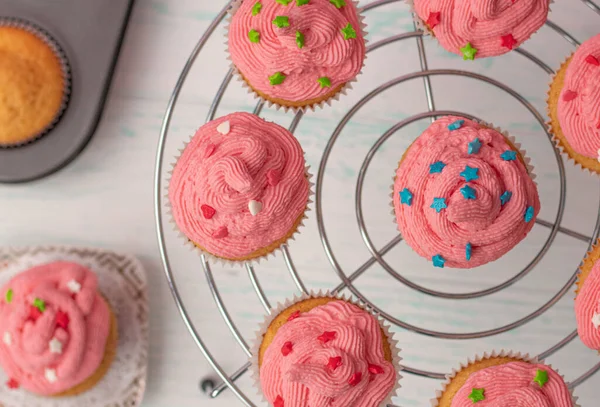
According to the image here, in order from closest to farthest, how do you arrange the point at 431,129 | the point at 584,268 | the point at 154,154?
1. the point at 431,129
2. the point at 584,268
3. the point at 154,154

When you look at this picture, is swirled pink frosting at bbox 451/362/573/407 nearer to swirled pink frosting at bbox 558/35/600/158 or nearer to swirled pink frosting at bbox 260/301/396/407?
swirled pink frosting at bbox 260/301/396/407

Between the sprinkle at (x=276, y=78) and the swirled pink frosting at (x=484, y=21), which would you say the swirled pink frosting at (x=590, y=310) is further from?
the sprinkle at (x=276, y=78)

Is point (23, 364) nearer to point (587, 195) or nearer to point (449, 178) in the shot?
point (449, 178)

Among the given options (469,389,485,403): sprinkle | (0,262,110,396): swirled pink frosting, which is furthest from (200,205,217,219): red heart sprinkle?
(469,389,485,403): sprinkle

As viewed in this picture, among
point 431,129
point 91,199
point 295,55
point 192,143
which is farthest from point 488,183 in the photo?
point 91,199

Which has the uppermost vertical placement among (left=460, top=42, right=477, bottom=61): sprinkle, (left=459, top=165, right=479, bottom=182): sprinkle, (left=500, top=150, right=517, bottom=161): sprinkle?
A: (left=460, top=42, right=477, bottom=61): sprinkle

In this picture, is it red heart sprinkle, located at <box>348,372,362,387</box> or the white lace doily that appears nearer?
red heart sprinkle, located at <box>348,372,362,387</box>

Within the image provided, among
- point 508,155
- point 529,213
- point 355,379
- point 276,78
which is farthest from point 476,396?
point 276,78
